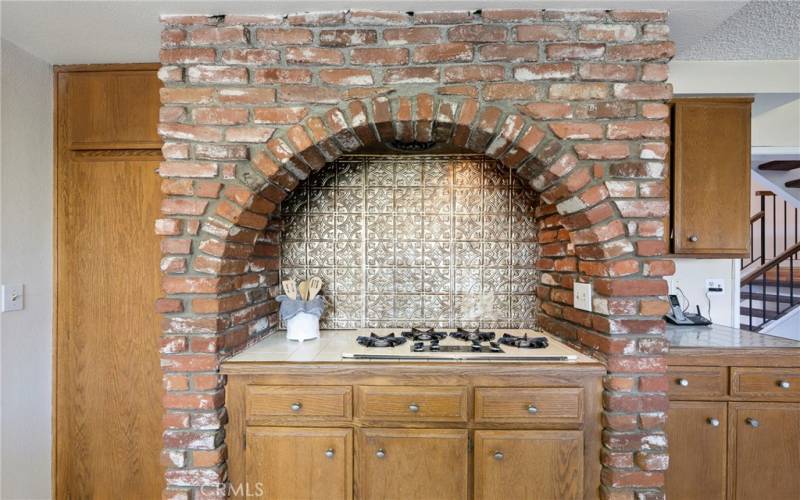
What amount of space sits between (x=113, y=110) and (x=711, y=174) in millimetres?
3449

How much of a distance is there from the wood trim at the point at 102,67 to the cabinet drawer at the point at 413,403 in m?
2.12

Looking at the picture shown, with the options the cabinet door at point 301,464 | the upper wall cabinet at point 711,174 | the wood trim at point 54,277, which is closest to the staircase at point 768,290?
the upper wall cabinet at point 711,174

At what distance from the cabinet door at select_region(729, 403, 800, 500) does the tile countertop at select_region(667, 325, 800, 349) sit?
0.28m

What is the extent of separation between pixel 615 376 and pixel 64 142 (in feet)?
10.2

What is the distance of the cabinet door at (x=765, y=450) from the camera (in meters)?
1.91

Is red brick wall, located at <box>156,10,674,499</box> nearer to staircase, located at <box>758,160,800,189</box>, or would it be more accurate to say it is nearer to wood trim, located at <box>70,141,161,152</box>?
wood trim, located at <box>70,141,161,152</box>

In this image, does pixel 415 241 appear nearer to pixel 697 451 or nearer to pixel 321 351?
pixel 321 351

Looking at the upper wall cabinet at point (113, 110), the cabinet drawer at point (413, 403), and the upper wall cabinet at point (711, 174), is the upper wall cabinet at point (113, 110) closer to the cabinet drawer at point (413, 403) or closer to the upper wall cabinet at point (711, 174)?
the cabinet drawer at point (413, 403)

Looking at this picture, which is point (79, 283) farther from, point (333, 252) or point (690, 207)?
point (690, 207)

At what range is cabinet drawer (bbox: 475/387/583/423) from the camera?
1.68 metres

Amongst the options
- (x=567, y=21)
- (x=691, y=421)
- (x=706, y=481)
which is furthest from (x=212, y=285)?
(x=706, y=481)

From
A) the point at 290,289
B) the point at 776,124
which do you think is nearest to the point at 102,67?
the point at 290,289

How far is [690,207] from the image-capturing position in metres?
2.30

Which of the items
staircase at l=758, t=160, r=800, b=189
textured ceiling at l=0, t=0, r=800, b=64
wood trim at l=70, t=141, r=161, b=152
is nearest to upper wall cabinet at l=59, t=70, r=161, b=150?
wood trim at l=70, t=141, r=161, b=152
